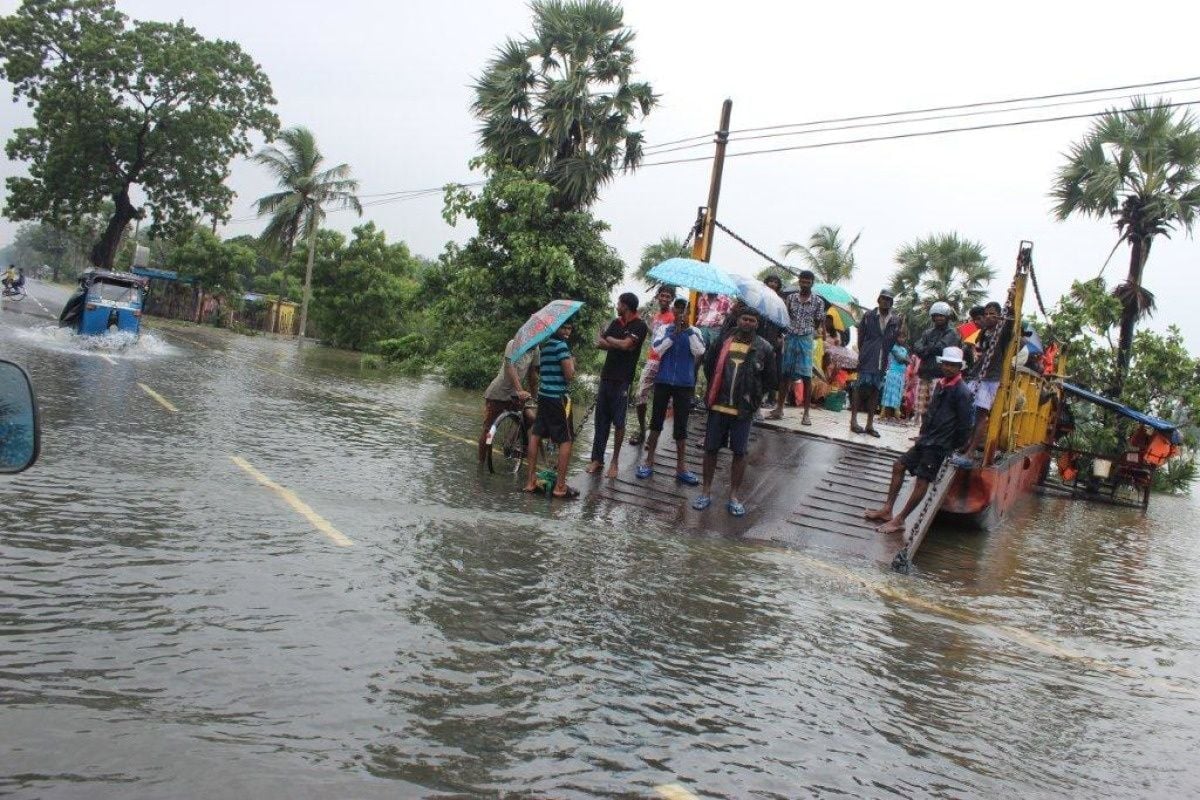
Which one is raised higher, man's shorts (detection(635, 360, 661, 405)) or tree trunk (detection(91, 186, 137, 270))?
tree trunk (detection(91, 186, 137, 270))

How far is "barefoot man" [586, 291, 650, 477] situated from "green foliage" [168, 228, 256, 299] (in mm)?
44764

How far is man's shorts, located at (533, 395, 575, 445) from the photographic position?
9.85 meters

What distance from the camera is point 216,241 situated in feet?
168

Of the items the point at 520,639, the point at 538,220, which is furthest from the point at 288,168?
the point at 520,639

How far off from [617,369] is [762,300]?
1.75 metres

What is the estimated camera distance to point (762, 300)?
35.4 feet

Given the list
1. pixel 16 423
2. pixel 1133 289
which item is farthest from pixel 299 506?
pixel 1133 289

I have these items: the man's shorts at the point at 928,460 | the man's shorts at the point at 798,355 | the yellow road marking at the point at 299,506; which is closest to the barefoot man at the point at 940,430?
the man's shorts at the point at 928,460

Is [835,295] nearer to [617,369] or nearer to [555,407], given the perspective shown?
[617,369]

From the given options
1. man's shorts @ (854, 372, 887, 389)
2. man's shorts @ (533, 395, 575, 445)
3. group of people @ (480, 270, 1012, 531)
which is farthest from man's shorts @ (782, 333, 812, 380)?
man's shorts @ (533, 395, 575, 445)

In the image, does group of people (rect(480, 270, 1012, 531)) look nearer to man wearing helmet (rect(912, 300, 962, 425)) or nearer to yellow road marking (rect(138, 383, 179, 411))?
man wearing helmet (rect(912, 300, 962, 425))

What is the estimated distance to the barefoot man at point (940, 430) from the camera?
9.36 meters

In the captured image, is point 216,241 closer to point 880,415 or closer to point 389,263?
point 389,263

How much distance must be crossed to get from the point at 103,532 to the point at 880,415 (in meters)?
13.4
